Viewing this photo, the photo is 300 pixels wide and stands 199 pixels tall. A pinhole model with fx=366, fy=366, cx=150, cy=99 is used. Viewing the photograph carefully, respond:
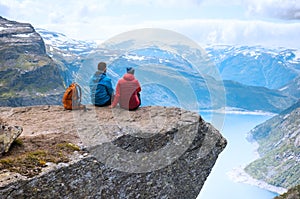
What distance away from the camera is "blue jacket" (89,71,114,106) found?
674 inches

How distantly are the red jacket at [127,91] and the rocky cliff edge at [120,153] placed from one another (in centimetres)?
46

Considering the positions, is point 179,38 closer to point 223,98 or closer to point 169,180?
point 223,98

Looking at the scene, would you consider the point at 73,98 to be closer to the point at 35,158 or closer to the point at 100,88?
the point at 100,88

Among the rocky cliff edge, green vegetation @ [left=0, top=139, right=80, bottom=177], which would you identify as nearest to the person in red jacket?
the rocky cliff edge

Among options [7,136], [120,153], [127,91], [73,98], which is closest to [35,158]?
[7,136]

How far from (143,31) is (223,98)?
18.0 ft

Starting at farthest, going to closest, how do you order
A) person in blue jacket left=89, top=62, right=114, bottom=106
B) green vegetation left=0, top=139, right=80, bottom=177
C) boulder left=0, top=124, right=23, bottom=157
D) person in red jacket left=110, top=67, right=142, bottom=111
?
1. person in blue jacket left=89, top=62, right=114, bottom=106
2. person in red jacket left=110, top=67, right=142, bottom=111
3. boulder left=0, top=124, right=23, bottom=157
4. green vegetation left=0, top=139, right=80, bottom=177

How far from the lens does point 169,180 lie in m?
15.1

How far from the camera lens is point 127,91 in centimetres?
1688

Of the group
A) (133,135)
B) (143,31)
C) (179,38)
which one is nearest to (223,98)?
(179,38)

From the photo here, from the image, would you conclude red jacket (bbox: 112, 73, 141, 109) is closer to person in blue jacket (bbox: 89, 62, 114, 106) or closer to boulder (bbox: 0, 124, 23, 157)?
person in blue jacket (bbox: 89, 62, 114, 106)

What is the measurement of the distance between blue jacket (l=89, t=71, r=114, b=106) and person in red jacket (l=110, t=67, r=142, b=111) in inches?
18.2

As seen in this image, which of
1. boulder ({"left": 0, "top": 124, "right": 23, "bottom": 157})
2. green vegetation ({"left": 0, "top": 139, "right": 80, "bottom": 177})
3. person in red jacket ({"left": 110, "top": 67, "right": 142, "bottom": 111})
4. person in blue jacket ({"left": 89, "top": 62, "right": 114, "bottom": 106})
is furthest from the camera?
person in blue jacket ({"left": 89, "top": 62, "right": 114, "bottom": 106})

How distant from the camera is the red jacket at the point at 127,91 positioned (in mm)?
16875
